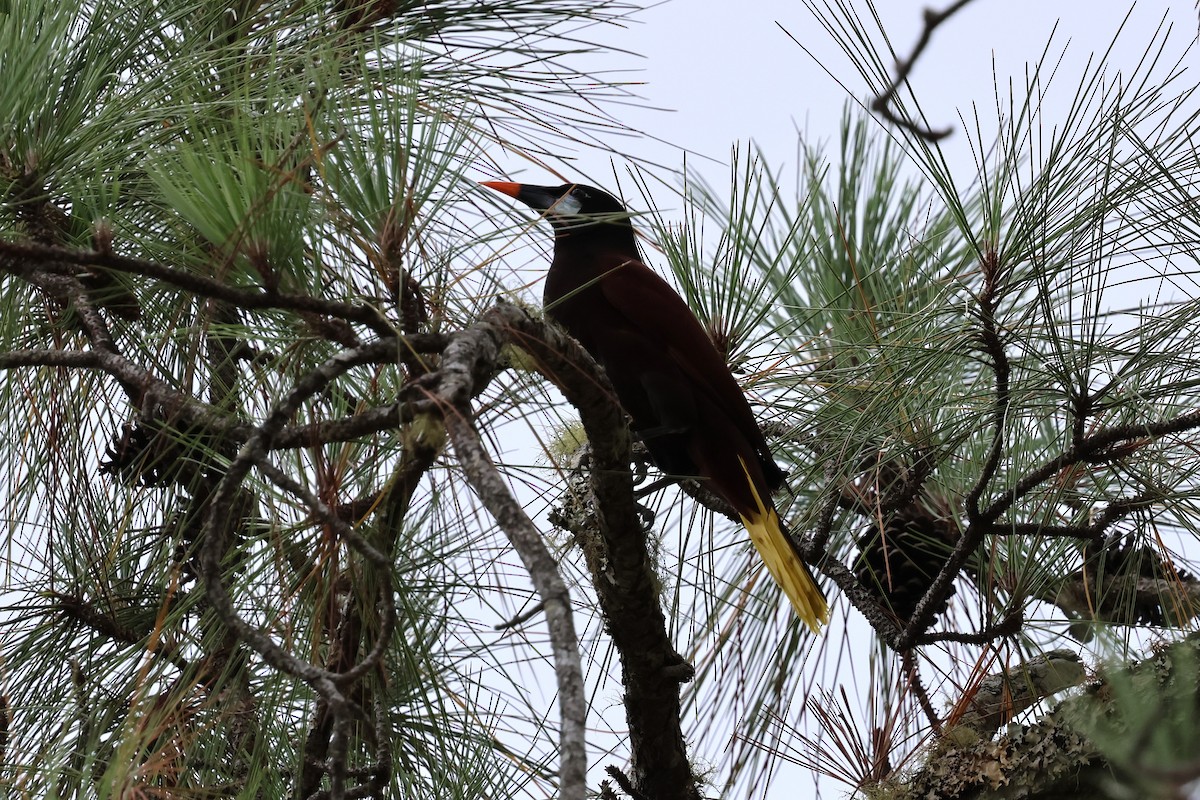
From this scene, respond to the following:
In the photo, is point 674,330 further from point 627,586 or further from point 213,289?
point 213,289

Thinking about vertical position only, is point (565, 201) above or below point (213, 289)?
above

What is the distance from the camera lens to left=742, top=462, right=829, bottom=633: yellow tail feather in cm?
157

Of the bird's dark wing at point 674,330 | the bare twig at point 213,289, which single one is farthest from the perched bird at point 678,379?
the bare twig at point 213,289

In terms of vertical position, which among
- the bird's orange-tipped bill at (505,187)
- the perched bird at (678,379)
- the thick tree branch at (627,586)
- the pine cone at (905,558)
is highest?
the bird's orange-tipped bill at (505,187)

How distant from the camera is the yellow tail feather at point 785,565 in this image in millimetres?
1574

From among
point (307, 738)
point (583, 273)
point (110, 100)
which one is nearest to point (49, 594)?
point (307, 738)

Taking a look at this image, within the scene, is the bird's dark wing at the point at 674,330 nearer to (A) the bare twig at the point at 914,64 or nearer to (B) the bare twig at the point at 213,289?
(A) the bare twig at the point at 914,64

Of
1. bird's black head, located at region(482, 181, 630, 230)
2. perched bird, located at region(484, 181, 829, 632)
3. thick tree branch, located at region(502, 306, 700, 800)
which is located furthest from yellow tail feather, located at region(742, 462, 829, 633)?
bird's black head, located at region(482, 181, 630, 230)

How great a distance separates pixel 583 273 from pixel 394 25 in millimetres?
440

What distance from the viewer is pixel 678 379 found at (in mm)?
1595

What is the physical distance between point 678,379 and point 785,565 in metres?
0.30

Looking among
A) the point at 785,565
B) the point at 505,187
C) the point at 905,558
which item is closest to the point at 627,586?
the point at 785,565

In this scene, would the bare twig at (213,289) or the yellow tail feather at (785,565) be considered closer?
the bare twig at (213,289)

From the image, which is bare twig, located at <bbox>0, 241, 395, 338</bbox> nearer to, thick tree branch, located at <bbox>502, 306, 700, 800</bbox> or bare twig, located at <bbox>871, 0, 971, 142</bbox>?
thick tree branch, located at <bbox>502, 306, 700, 800</bbox>
